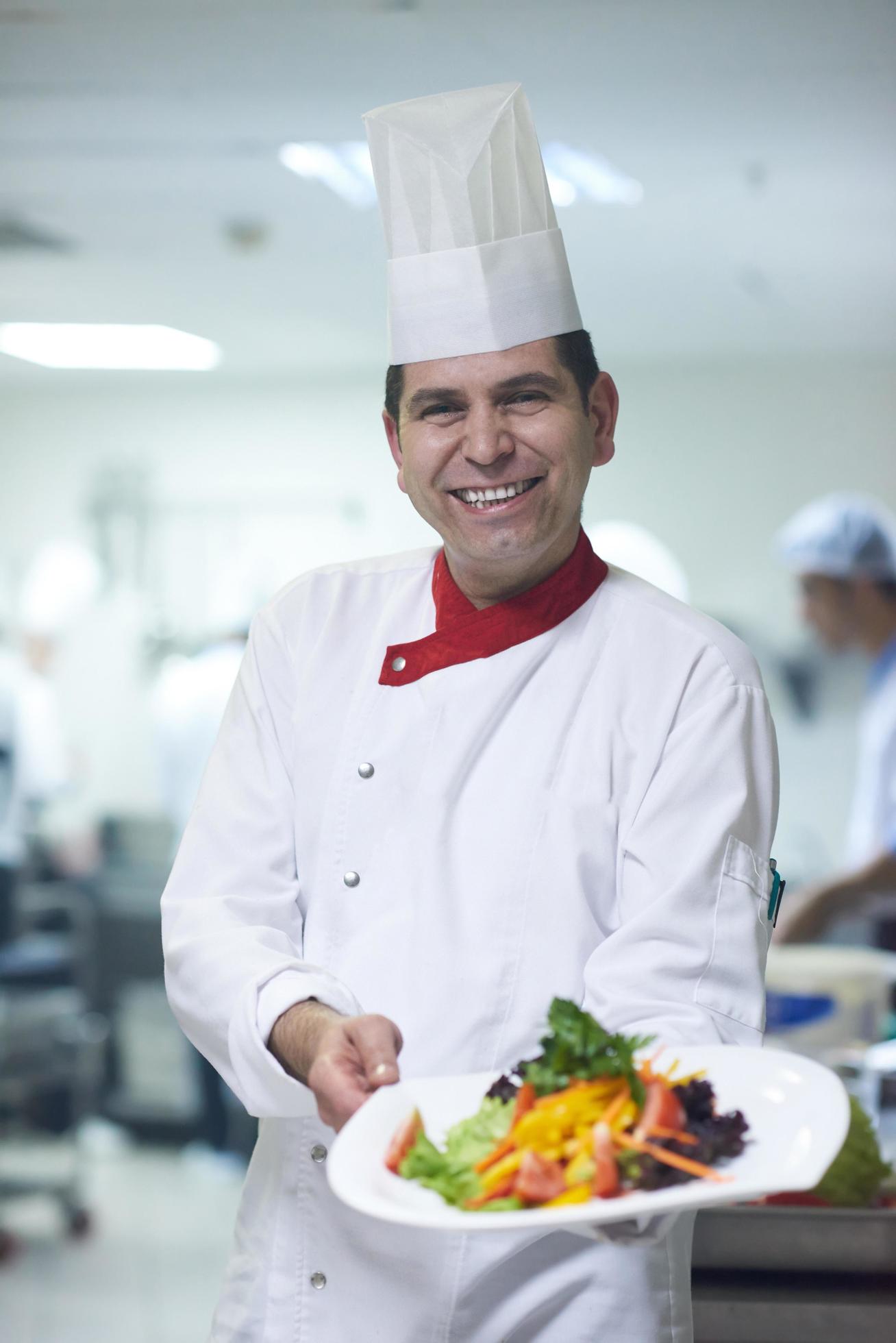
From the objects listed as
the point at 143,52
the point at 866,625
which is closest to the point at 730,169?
the point at 866,625

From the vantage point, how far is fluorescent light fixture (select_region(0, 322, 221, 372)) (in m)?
5.25

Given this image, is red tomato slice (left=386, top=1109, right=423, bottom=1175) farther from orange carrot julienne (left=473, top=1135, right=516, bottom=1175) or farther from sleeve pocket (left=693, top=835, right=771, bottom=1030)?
sleeve pocket (left=693, top=835, right=771, bottom=1030)

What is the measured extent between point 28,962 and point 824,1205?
3539mm

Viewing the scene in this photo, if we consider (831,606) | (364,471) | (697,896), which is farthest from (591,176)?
(697,896)

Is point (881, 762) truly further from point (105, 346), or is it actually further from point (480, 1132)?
point (105, 346)

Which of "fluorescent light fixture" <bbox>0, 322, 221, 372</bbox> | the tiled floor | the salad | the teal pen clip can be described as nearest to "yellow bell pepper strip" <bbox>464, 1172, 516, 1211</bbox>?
the salad

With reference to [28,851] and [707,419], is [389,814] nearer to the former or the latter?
[28,851]

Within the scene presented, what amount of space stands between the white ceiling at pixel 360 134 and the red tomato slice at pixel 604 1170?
250cm

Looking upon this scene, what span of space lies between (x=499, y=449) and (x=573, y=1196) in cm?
61

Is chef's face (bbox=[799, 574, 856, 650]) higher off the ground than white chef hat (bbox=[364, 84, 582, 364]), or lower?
lower

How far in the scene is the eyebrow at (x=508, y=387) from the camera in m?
1.32

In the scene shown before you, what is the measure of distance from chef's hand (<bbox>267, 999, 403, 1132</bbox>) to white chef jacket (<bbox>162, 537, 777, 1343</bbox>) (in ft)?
0.06

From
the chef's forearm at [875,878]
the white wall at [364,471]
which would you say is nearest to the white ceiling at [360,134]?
the white wall at [364,471]

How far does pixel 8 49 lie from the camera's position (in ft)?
10.3
